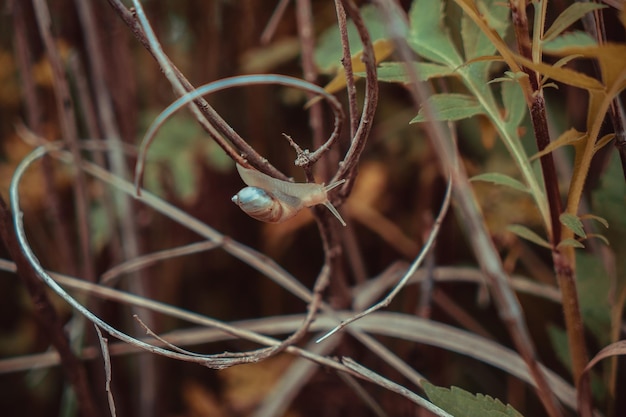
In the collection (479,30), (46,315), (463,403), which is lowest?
(463,403)

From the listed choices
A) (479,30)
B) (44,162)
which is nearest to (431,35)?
(479,30)

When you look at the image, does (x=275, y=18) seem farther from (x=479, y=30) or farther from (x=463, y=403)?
(x=463, y=403)

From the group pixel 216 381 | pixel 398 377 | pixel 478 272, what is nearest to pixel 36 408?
pixel 216 381

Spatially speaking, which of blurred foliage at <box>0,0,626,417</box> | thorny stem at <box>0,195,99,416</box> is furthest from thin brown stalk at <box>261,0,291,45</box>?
thorny stem at <box>0,195,99,416</box>

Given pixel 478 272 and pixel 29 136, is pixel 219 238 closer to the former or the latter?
pixel 478 272

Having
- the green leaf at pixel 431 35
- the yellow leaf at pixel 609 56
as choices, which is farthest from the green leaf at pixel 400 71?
the yellow leaf at pixel 609 56
